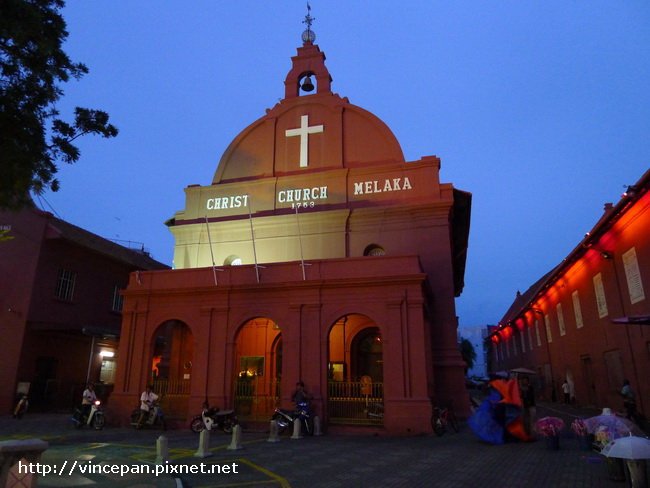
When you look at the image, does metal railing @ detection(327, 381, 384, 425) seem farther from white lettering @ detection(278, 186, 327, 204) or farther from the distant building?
the distant building

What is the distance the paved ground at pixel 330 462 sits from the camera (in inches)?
317

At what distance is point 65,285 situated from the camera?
890 inches

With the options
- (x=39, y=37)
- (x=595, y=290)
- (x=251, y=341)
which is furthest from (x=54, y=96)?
(x=595, y=290)

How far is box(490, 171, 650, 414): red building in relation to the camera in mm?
14852

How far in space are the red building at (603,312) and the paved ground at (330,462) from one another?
14.5 feet

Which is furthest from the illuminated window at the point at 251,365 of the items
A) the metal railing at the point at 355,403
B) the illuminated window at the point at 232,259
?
the metal railing at the point at 355,403

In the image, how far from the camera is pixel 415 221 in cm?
1991

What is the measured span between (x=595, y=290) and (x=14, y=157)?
68.1ft

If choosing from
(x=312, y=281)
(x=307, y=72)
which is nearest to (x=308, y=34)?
(x=307, y=72)

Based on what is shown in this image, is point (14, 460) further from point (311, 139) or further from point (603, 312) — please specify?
point (603, 312)

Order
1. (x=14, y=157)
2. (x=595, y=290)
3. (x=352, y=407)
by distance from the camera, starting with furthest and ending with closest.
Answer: (x=595, y=290) → (x=352, y=407) → (x=14, y=157)

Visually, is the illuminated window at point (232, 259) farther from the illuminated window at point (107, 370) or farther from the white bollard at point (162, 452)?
the white bollard at point (162, 452)

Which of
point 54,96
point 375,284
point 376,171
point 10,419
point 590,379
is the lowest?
point 10,419

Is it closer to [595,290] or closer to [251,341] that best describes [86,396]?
[251,341]
